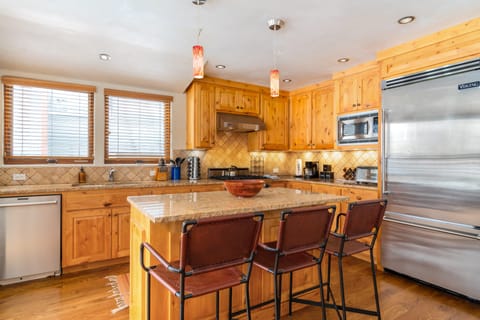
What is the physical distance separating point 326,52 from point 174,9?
1.86 m

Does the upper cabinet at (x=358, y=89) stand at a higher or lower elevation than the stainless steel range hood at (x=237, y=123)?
higher

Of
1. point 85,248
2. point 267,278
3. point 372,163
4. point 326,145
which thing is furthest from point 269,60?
point 85,248

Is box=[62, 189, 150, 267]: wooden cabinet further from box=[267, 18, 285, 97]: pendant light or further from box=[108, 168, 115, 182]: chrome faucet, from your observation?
box=[267, 18, 285, 97]: pendant light

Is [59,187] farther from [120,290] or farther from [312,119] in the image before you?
[312,119]

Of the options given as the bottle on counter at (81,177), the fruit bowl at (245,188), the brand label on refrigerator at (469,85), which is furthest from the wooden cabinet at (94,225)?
the brand label on refrigerator at (469,85)

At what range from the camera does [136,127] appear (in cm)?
404

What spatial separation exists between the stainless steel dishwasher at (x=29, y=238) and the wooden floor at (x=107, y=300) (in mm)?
126

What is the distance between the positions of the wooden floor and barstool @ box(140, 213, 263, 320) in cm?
118

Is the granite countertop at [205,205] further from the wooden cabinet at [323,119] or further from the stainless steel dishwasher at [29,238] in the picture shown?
the wooden cabinet at [323,119]

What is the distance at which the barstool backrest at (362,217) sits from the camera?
1.79 meters

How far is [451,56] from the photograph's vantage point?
8.38 feet

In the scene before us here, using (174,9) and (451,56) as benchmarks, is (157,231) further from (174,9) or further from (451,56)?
(451,56)

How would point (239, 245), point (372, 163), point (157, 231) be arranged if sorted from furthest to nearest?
point (372, 163) → point (157, 231) → point (239, 245)

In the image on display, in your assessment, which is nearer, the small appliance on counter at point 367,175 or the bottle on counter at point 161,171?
the small appliance on counter at point 367,175
